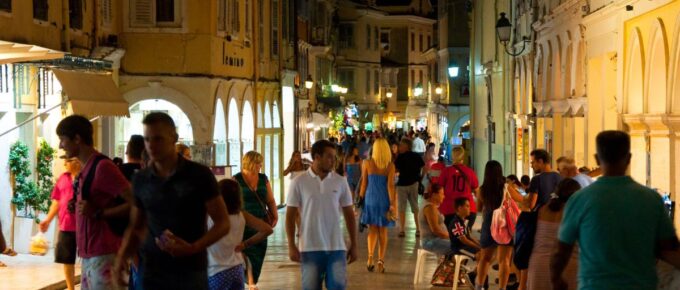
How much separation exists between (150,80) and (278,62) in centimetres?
1047

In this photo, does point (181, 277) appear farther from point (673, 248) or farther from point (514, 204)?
point (514, 204)

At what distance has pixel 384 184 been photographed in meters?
19.1

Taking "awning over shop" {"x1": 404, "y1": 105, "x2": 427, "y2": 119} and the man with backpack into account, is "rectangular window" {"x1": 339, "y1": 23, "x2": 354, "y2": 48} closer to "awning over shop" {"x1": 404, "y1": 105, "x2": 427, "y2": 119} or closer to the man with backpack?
"awning over shop" {"x1": 404, "y1": 105, "x2": 427, "y2": 119}

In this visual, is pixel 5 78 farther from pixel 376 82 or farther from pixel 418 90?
pixel 376 82

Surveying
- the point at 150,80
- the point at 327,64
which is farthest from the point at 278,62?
the point at 327,64

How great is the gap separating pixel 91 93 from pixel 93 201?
41.1ft

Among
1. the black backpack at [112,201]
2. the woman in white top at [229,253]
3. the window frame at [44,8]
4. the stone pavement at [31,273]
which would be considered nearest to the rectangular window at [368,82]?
the window frame at [44,8]

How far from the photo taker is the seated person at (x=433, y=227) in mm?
15672

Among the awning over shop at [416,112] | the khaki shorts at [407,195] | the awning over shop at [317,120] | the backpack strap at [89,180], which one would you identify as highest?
the awning over shop at [416,112]

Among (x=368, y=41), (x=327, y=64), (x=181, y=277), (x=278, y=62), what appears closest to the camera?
(x=181, y=277)

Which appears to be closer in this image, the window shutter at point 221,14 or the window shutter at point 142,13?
the window shutter at point 142,13

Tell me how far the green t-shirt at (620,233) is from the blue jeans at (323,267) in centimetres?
448

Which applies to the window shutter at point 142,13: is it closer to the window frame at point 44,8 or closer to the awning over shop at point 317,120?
the window frame at point 44,8

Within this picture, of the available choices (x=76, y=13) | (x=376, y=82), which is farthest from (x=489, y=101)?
(x=376, y=82)
